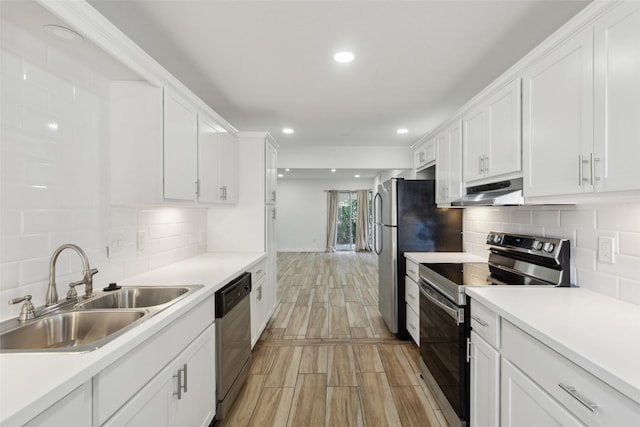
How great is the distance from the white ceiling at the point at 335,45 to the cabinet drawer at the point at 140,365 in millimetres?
1670

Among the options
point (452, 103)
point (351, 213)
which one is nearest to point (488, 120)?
point (452, 103)

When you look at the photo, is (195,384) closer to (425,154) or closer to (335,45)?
(335,45)

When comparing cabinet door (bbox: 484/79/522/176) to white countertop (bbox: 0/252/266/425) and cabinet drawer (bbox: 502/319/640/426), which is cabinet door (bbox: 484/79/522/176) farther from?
white countertop (bbox: 0/252/266/425)

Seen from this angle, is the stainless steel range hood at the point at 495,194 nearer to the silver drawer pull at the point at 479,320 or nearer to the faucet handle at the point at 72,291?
the silver drawer pull at the point at 479,320

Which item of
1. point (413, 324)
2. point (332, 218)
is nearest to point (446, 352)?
point (413, 324)

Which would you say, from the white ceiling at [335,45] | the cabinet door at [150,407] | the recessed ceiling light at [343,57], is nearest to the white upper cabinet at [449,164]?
the white ceiling at [335,45]

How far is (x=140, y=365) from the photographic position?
1184 mm

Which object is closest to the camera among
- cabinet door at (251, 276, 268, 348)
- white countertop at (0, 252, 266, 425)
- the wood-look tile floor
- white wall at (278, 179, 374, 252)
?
white countertop at (0, 252, 266, 425)

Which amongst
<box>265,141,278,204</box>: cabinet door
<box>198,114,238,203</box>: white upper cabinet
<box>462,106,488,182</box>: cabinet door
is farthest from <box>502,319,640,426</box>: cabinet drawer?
<box>265,141,278,204</box>: cabinet door

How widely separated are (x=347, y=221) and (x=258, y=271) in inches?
286

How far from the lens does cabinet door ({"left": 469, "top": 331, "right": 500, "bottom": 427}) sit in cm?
147

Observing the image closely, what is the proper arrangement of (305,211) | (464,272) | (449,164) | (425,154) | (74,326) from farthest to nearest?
(305,211)
(425,154)
(449,164)
(464,272)
(74,326)

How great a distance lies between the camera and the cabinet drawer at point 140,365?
3.25 feet

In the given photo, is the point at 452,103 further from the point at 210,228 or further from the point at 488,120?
the point at 210,228
